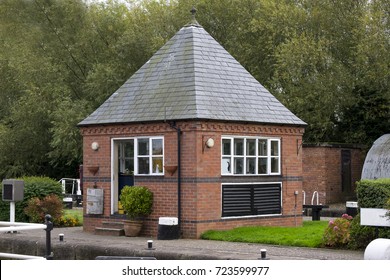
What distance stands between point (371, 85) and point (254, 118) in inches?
694

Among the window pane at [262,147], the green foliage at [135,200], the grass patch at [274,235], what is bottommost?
the grass patch at [274,235]

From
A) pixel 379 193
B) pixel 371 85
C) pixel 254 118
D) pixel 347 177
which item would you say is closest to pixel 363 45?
pixel 371 85

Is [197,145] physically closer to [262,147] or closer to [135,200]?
[135,200]

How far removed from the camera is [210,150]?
2145 cm

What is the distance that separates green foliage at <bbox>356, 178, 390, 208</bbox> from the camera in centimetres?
1791

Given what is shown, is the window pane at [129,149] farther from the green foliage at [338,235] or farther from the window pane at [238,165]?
the green foliage at [338,235]

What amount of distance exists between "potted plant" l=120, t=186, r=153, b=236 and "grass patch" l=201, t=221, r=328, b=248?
1741mm

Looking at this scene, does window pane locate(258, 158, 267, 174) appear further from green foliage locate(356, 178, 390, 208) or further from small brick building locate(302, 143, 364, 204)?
small brick building locate(302, 143, 364, 204)

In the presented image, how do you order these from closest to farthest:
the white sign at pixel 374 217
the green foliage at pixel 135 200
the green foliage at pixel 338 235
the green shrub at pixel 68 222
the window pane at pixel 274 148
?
the white sign at pixel 374 217 → the green foliage at pixel 338 235 → the green foliage at pixel 135 200 → the window pane at pixel 274 148 → the green shrub at pixel 68 222

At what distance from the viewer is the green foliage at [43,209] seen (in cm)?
2562

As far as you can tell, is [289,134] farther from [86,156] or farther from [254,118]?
[86,156]

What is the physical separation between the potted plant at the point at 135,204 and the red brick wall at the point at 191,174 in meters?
0.22

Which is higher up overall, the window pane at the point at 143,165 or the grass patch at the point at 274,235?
the window pane at the point at 143,165

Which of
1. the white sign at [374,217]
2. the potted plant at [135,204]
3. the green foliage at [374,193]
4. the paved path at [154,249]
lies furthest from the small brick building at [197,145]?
the white sign at [374,217]
